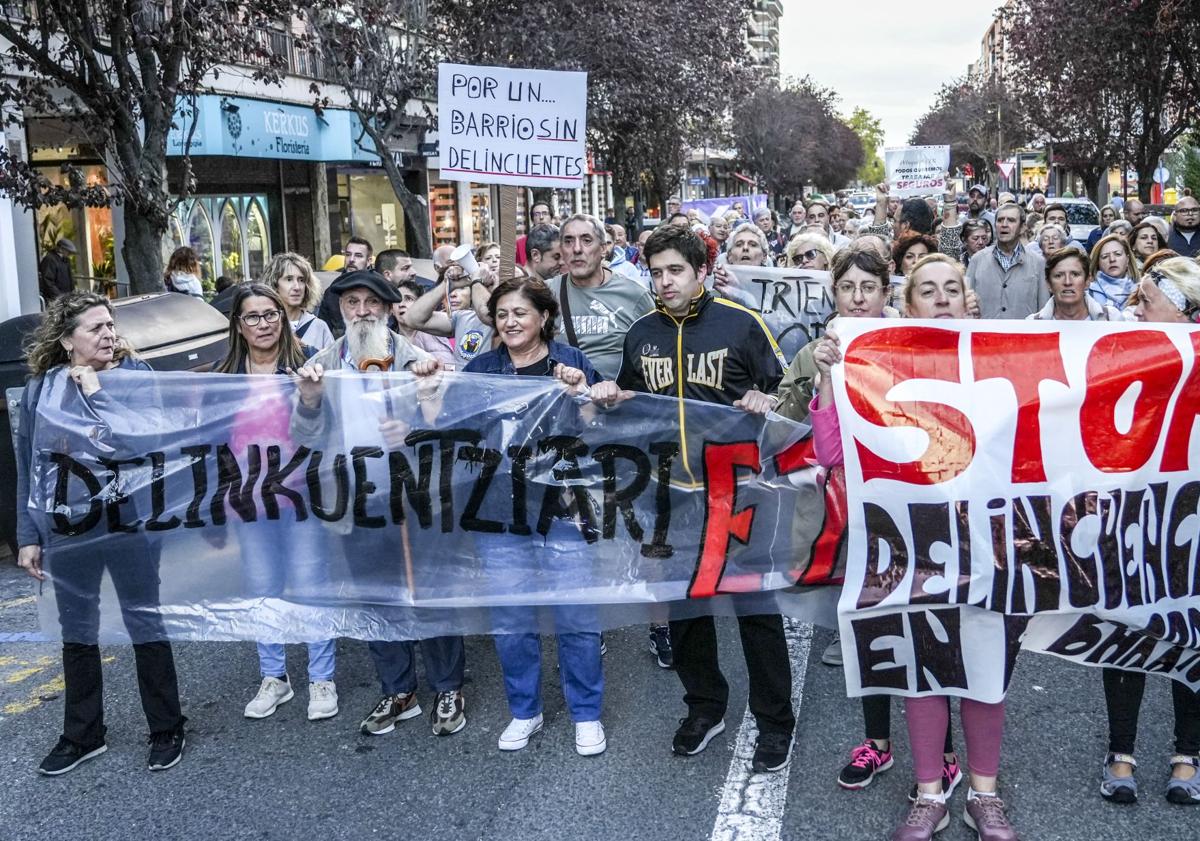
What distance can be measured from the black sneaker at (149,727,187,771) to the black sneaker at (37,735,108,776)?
0.23m

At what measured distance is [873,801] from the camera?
4.09 meters

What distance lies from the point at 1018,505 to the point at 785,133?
67.5 meters

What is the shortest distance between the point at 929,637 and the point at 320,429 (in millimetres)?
2268

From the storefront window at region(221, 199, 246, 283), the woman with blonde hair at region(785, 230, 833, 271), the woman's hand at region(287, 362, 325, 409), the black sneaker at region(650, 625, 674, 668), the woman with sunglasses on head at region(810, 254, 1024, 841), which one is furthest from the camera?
the storefront window at region(221, 199, 246, 283)

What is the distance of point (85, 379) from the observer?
15.2 feet

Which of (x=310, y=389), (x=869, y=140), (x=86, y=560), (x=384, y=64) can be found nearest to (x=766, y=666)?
(x=310, y=389)

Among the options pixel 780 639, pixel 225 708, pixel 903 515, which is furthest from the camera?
pixel 225 708

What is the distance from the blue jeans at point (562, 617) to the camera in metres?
4.54

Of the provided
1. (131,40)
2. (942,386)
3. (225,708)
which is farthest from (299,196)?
(942,386)

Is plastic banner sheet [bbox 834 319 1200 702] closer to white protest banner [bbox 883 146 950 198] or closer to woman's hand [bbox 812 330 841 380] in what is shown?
woman's hand [bbox 812 330 841 380]

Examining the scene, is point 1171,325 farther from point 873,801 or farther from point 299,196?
point 299,196

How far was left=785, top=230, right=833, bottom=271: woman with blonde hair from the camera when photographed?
8.45m

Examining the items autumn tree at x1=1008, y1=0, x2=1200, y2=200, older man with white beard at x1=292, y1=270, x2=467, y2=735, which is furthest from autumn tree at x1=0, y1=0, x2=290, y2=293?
autumn tree at x1=1008, y1=0, x2=1200, y2=200

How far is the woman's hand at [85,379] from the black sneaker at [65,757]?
1.23 metres
